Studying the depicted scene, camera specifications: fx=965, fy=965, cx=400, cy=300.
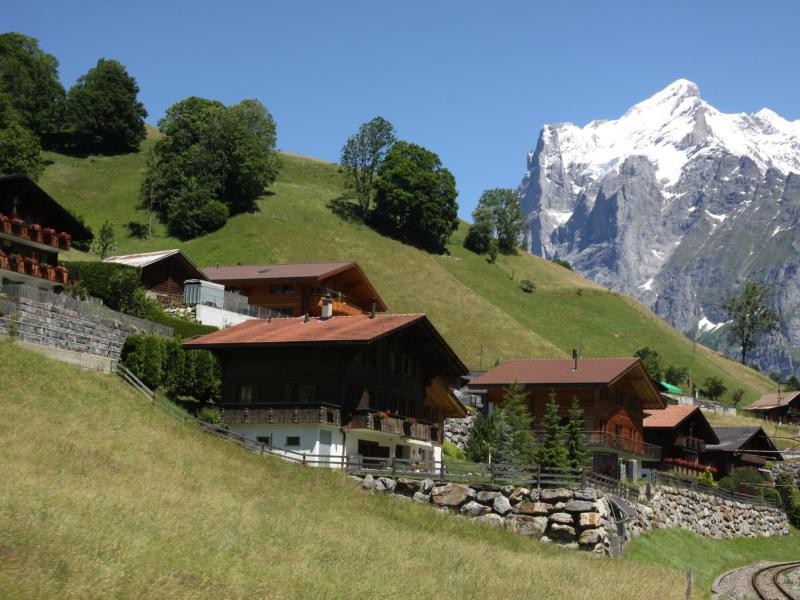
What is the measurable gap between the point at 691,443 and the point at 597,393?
58.8ft

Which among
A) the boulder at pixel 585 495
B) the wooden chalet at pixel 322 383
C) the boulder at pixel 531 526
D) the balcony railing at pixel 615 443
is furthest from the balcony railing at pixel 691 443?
the boulder at pixel 531 526

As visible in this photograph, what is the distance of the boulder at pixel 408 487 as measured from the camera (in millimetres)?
38906

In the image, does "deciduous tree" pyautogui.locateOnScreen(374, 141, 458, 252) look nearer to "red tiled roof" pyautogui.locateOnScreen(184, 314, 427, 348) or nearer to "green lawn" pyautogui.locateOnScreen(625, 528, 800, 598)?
"green lawn" pyautogui.locateOnScreen(625, 528, 800, 598)

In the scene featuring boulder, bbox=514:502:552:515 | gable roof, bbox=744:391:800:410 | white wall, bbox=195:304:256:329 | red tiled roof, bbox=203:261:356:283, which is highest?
red tiled roof, bbox=203:261:356:283

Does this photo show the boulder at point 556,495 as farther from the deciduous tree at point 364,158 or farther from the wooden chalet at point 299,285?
the deciduous tree at point 364,158

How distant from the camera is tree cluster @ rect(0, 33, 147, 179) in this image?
434ft

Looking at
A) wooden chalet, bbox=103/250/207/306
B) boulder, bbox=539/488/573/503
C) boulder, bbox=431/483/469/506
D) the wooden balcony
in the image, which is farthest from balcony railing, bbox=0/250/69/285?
boulder, bbox=539/488/573/503

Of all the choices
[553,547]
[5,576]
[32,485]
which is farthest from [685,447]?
[5,576]

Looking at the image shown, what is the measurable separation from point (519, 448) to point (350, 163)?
9034 cm

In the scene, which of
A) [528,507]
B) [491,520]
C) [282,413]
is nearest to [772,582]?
[528,507]

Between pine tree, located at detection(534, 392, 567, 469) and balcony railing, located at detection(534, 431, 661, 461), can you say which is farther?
balcony railing, located at detection(534, 431, 661, 461)

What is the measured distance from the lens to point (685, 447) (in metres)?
74.1

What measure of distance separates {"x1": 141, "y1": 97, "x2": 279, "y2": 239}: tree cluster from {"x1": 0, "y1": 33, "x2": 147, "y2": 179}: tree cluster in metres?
15.8

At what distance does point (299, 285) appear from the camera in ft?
257
